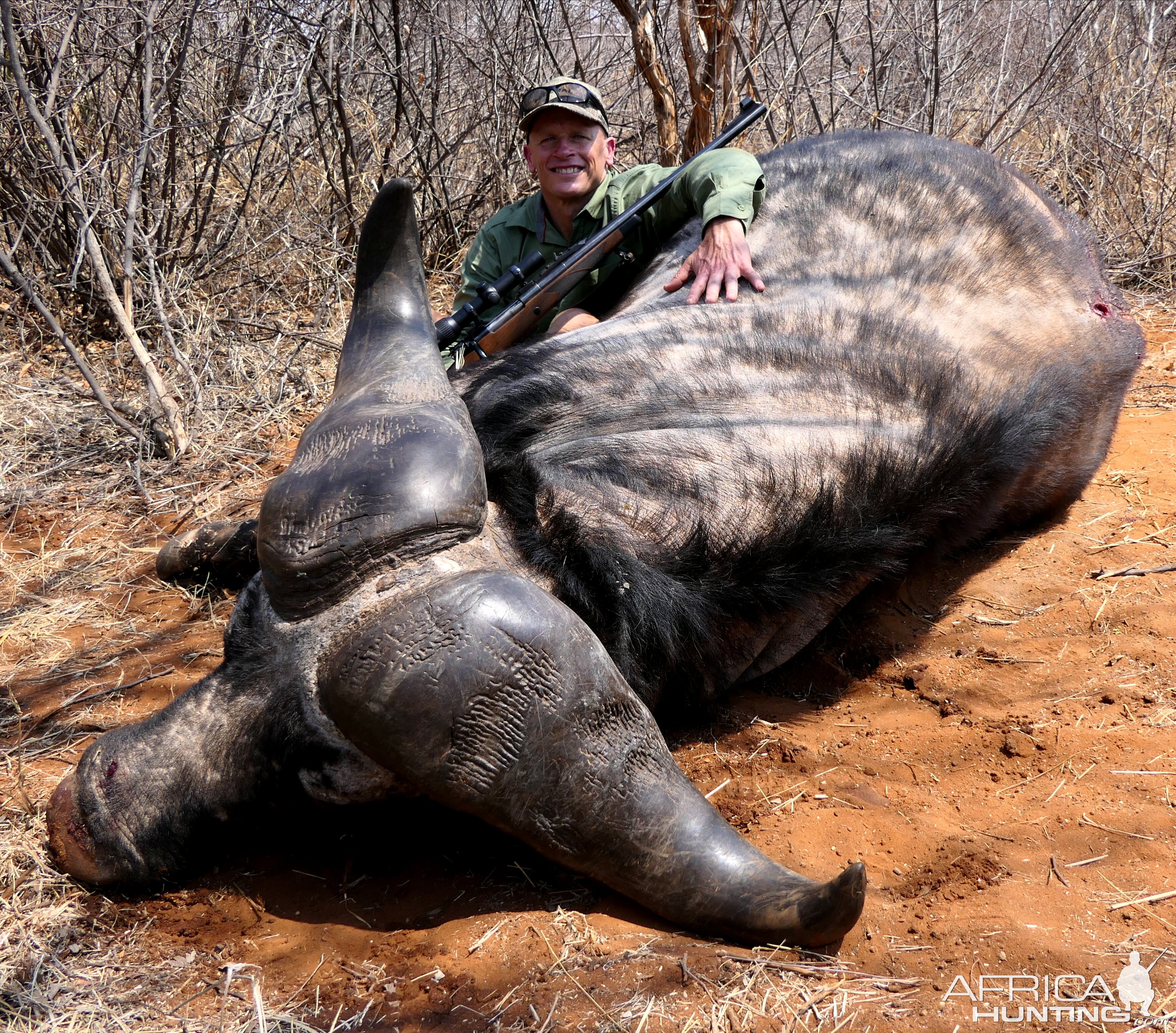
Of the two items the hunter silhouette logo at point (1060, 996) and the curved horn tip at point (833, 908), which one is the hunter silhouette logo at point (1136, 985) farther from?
the curved horn tip at point (833, 908)

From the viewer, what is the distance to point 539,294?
143 inches

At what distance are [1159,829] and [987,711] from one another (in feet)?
1.73

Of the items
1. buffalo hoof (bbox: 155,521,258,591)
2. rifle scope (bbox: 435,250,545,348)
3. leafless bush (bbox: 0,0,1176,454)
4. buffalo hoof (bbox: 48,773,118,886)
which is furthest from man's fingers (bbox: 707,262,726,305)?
leafless bush (bbox: 0,0,1176,454)

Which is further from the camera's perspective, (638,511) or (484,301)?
(484,301)

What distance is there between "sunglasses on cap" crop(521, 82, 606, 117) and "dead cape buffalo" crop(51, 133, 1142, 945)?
79 cm

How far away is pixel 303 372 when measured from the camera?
16.4 ft

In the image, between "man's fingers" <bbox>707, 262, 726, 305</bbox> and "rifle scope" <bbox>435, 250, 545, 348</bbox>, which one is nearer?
"man's fingers" <bbox>707, 262, 726, 305</bbox>

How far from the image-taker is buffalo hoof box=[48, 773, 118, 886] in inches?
78.7

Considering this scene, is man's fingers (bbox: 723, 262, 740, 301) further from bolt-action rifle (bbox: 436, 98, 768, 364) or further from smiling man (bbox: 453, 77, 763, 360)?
bolt-action rifle (bbox: 436, 98, 768, 364)

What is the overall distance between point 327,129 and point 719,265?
4355mm

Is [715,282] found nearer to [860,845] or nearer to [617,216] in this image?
[617,216]

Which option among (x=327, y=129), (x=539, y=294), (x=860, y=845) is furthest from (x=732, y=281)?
(x=327, y=129)

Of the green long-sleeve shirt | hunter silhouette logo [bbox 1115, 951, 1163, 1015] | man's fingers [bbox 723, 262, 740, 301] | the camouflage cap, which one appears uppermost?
the camouflage cap

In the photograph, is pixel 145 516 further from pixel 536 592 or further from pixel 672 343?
pixel 536 592
